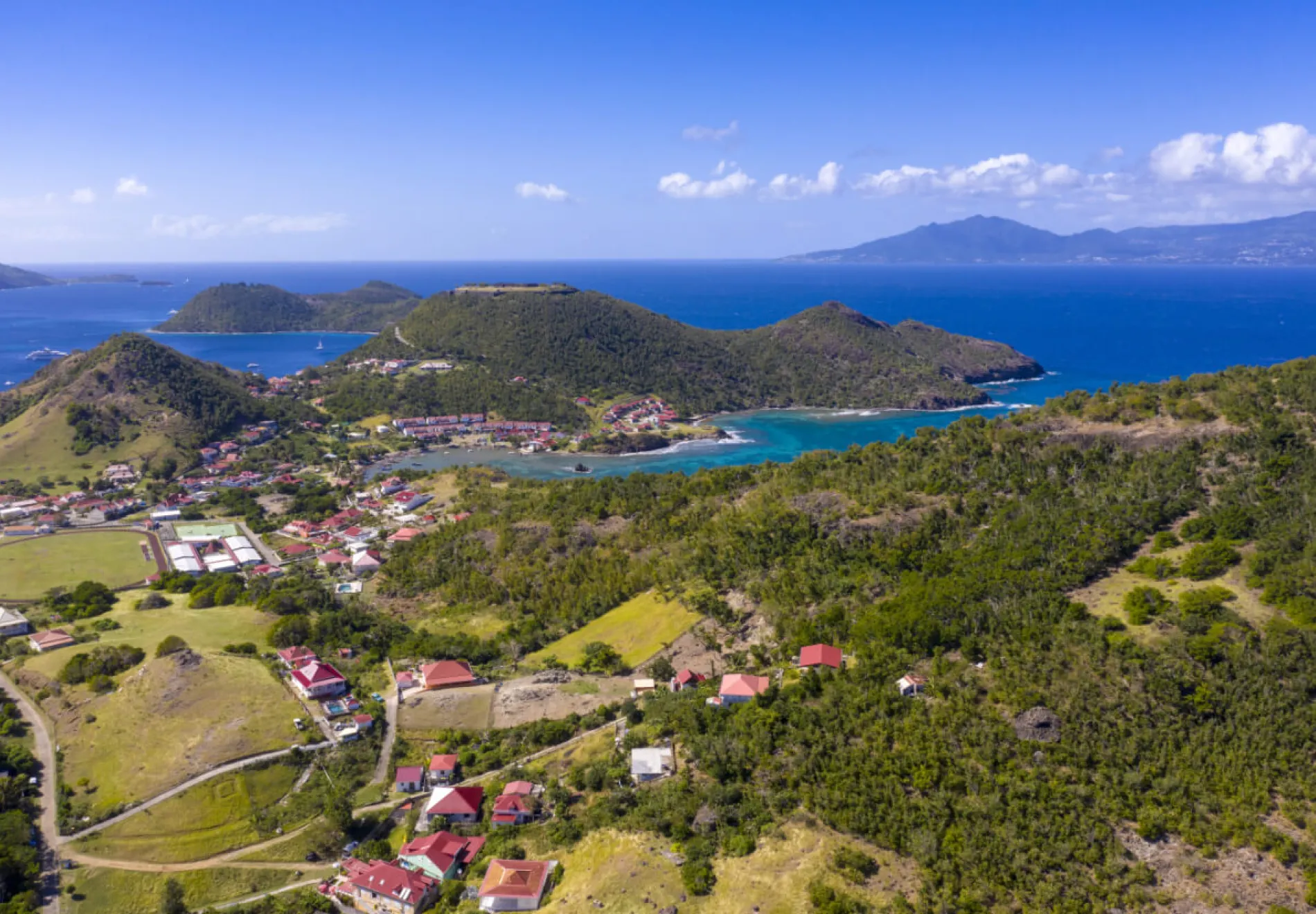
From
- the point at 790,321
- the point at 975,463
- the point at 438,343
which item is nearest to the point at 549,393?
the point at 438,343

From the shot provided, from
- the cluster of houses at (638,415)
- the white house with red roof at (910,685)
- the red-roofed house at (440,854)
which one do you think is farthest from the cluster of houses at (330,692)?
the cluster of houses at (638,415)

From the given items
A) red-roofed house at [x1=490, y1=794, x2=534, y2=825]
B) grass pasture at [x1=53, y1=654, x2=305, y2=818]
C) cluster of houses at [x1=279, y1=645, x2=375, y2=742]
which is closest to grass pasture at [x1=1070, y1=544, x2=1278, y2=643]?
red-roofed house at [x1=490, y1=794, x2=534, y2=825]

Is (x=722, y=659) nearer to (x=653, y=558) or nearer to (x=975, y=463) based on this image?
(x=653, y=558)

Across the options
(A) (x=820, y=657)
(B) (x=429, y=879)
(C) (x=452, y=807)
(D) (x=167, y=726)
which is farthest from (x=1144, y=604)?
(D) (x=167, y=726)

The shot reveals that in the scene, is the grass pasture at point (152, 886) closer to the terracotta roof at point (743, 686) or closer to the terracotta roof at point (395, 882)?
the terracotta roof at point (395, 882)

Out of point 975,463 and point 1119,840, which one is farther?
point 975,463

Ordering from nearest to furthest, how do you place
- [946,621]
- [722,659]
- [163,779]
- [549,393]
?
[163,779]
[946,621]
[722,659]
[549,393]
